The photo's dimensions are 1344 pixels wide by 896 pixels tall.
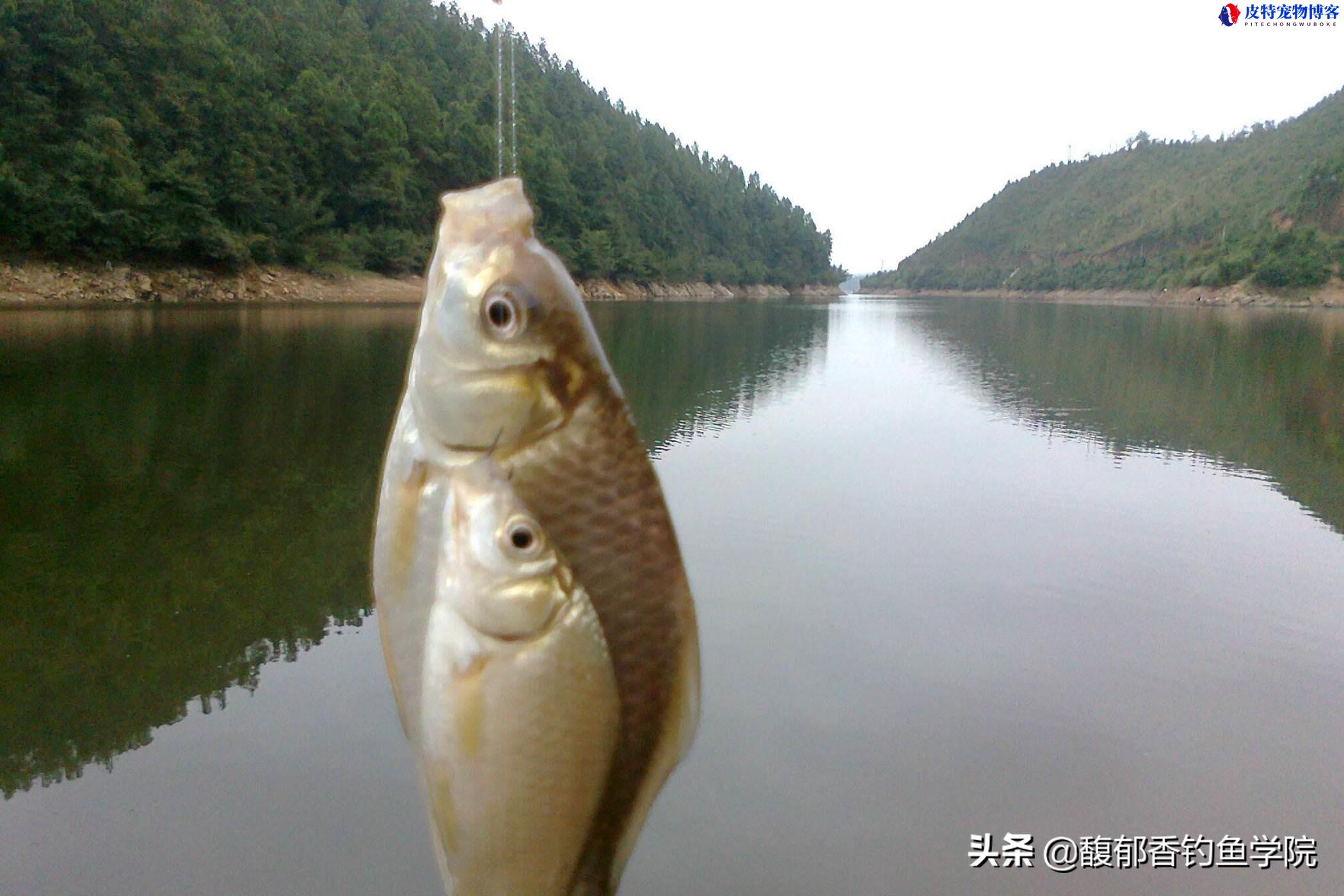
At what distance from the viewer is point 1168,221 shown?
105125 millimetres

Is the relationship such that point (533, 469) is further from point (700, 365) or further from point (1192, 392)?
point (1192, 392)

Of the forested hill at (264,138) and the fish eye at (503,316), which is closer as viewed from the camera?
the fish eye at (503,316)

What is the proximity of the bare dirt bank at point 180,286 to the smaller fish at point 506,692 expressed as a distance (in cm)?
3097

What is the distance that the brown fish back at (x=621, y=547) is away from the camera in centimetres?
106

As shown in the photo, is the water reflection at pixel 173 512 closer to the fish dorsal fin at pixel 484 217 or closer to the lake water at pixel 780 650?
the lake water at pixel 780 650

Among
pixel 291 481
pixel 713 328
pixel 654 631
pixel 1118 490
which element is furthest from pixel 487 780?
pixel 713 328

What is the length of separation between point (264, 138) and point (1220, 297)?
2906 inches

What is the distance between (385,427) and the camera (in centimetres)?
1185

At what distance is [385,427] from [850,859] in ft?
30.2

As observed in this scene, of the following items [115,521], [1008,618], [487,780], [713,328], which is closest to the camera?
[487,780]

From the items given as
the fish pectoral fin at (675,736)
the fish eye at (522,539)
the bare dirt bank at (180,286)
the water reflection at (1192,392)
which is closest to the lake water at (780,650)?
Answer: the water reflection at (1192,392)

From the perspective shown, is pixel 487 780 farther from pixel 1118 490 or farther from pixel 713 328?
pixel 713 328

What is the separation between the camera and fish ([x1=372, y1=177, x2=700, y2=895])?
3.34 feet

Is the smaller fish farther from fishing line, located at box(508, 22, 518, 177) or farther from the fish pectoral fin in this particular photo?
fishing line, located at box(508, 22, 518, 177)
